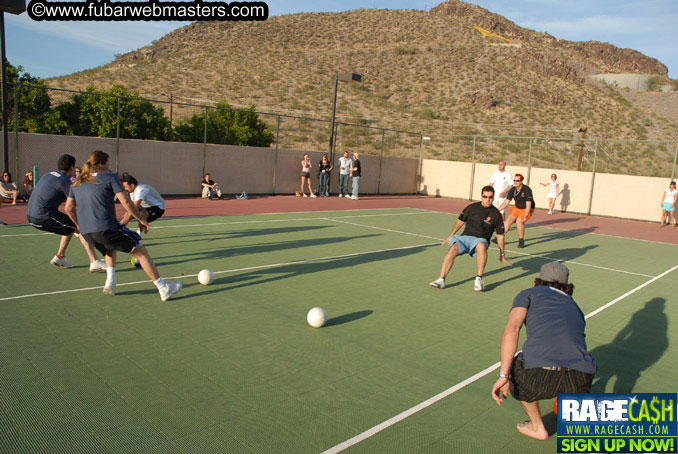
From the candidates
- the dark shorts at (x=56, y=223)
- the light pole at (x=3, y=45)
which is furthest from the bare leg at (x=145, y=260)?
the light pole at (x=3, y=45)

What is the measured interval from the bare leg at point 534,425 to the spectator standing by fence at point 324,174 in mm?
19043

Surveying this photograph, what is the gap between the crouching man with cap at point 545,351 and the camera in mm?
3521

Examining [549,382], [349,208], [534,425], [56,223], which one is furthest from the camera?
[349,208]

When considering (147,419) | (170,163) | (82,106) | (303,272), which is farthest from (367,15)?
(147,419)

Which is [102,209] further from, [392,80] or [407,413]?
[392,80]

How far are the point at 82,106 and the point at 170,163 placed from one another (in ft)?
27.0

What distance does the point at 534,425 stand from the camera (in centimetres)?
384

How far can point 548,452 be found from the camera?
369 centimetres

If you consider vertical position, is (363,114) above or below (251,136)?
above

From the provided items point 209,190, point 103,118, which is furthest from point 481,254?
point 103,118

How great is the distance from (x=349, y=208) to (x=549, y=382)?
15591mm

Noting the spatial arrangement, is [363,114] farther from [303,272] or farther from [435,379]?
[435,379]

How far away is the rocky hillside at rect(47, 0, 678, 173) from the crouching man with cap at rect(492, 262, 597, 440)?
33369 mm

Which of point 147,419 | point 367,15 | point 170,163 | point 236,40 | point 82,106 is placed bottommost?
point 147,419
